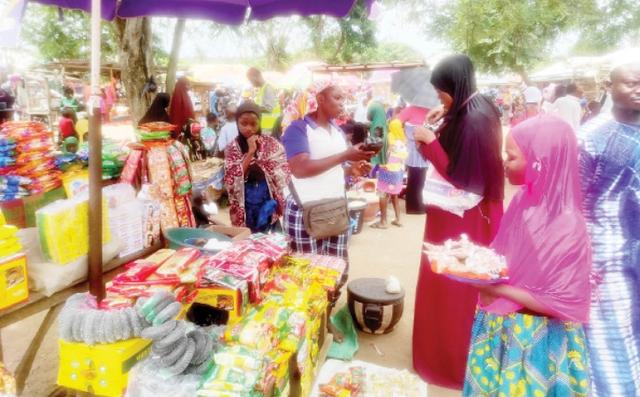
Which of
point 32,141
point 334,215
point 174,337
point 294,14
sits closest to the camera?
point 174,337

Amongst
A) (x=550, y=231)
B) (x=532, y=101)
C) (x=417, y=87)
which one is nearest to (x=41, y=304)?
(x=550, y=231)

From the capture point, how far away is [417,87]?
751 cm

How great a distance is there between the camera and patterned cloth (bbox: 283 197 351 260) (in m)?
3.32

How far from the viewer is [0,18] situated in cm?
221

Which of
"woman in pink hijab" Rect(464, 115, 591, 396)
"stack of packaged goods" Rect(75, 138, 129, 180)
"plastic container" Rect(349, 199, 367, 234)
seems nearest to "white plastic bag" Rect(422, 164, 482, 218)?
"woman in pink hijab" Rect(464, 115, 591, 396)

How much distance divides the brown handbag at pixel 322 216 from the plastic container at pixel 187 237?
1.82 feet

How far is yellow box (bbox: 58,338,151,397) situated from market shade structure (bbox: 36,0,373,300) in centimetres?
37

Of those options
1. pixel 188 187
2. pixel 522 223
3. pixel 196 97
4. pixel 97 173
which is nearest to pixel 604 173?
pixel 522 223

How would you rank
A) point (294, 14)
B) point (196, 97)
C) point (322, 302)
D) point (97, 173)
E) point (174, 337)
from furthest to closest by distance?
point (196, 97), point (294, 14), point (322, 302), point (97, 173), point (174, 337)

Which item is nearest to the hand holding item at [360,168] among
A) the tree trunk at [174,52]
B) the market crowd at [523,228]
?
the market crowd at [523,228]

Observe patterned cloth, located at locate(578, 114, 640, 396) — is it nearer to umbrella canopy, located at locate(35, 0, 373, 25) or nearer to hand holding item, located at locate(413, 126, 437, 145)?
hand holding item, located at locate(413, 126, 437, 145)

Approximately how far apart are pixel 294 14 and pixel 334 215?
1616 millimetres

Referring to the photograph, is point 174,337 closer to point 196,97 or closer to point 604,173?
point 604,173

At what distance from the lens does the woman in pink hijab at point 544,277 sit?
5.84 feet
